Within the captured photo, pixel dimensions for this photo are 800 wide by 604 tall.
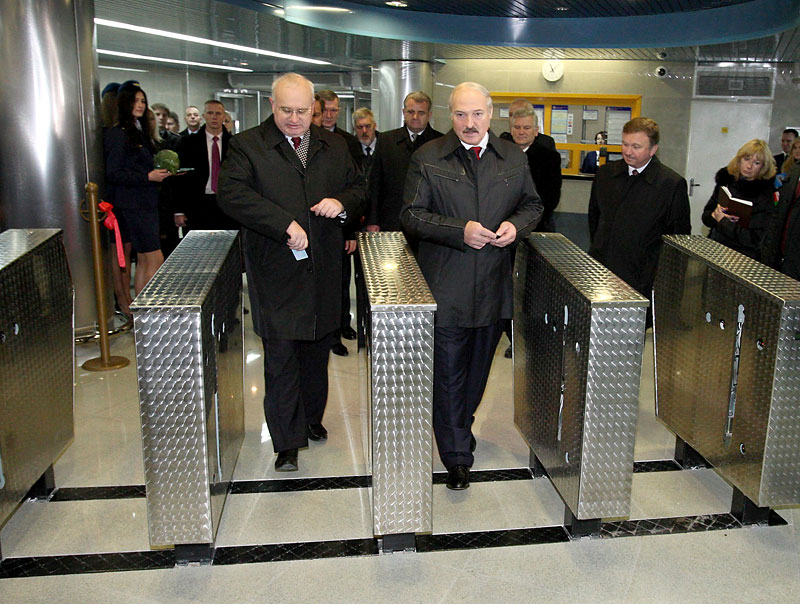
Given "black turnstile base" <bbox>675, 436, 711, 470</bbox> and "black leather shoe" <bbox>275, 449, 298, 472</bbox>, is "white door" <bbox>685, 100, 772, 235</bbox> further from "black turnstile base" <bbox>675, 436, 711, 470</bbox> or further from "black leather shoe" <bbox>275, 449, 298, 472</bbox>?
"black leather shoe" <bbox>275, 449, 298, 472</bbox>

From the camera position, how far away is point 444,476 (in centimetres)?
388

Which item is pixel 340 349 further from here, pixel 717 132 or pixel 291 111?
pixel 717 132

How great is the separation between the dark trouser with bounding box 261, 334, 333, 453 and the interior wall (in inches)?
217

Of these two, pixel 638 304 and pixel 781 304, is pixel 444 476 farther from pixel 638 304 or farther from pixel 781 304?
pixel 781 304

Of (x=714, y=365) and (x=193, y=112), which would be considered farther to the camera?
(x=193, y=112)

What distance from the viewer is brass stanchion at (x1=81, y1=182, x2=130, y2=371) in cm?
537

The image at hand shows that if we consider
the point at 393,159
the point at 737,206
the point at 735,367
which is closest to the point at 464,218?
the point at 735,367

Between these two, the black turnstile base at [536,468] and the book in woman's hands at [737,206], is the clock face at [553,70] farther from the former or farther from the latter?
the black turnstile base at [536,468]

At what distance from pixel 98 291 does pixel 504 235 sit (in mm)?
3265

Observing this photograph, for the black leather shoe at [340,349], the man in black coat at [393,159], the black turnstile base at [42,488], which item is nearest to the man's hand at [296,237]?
the black turnstile base at [42,488]

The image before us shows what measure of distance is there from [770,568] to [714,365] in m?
0.90

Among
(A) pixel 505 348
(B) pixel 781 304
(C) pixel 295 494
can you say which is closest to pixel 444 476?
(C) pixel 295 494

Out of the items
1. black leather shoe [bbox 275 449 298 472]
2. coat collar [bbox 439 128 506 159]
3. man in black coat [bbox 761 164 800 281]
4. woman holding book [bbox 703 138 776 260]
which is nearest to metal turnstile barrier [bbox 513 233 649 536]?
coat collar [bbox 439 128 506 159]

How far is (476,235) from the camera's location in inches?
129
